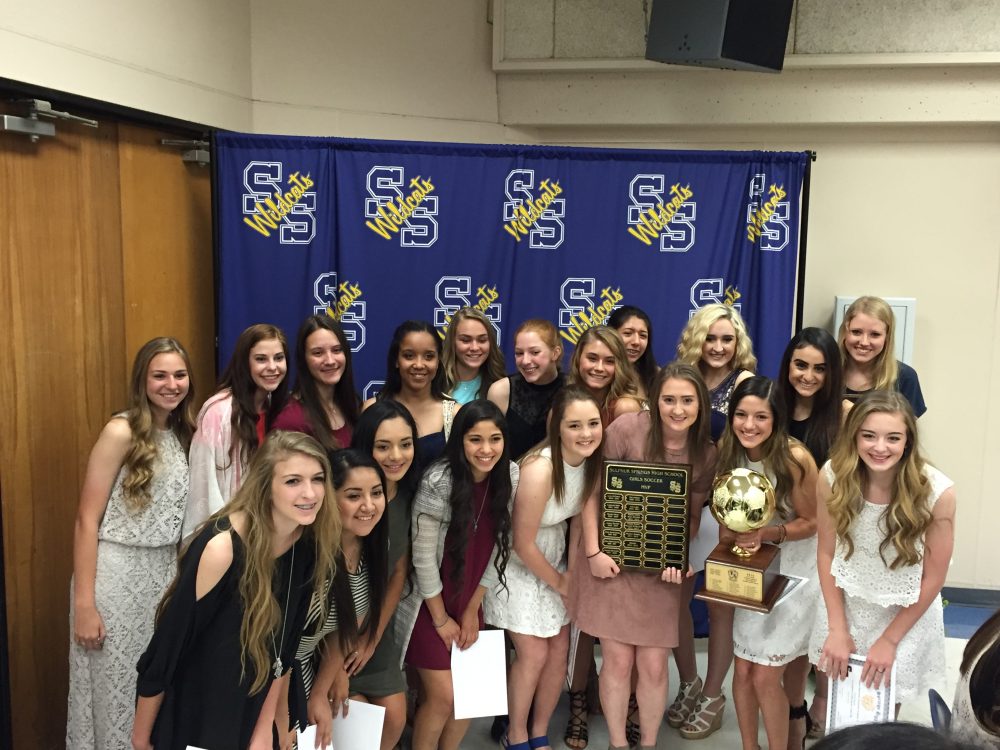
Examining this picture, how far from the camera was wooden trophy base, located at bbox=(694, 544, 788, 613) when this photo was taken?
3.14 metres

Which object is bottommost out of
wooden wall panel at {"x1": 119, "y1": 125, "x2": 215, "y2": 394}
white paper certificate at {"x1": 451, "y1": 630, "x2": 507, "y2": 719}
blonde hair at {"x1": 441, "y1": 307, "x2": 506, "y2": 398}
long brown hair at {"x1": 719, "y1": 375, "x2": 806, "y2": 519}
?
white paper certificate at {"x1": 451, "y1": 630, "x2": 507, "y2": 719}

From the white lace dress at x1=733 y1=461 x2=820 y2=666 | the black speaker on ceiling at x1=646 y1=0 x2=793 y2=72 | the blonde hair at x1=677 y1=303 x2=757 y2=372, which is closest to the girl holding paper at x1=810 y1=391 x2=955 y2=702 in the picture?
the white lace dress at x1=733 y1=461 x2=820 y2=666

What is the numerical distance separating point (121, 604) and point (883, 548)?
2804mm

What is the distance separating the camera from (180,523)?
11.0 feet

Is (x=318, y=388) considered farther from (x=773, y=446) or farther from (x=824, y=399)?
(x=824, y=399)

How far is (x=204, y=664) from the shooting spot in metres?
2.56

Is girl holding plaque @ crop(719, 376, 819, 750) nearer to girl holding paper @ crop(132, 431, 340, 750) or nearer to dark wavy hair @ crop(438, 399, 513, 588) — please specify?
dark wavy hair @ crop(438, 399, 513, 588)

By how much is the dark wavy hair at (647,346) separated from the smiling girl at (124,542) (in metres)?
2.05

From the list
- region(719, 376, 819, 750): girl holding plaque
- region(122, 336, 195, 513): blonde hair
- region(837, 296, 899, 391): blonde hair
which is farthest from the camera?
region(837, 296, 899, 391): blonde hair

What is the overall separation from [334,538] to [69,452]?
1703 mm

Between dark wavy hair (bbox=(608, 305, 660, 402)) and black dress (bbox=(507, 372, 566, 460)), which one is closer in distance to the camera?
black dress (bbox=(507, 372, 566, 460))

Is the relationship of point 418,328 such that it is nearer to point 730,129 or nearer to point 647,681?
point 647,681

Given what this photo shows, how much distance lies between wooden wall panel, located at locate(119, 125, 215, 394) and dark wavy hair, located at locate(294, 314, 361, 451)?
3.52ft

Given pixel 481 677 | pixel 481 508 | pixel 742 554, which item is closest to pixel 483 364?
pixel 481 508
